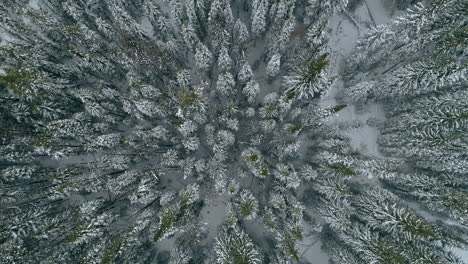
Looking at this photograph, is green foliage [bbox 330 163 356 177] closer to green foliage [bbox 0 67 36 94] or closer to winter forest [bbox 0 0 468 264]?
winter forest [bbox 0 0 468 264]

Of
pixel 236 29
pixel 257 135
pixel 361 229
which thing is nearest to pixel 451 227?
pixel 361 229

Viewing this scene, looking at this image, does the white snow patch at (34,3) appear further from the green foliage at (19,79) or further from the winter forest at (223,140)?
the green foliage at (19,79)

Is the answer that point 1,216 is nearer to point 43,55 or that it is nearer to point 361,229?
point 43,55

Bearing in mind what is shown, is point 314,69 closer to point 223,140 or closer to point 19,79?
point 223,140

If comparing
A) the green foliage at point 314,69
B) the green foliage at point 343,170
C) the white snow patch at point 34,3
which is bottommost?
the green foliage at point 343,170

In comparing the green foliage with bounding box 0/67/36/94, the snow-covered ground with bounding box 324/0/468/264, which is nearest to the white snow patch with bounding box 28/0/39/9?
the green foliage with bounding box 0/67/36/94

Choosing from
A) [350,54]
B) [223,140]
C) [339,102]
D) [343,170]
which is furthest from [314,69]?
[350,54]

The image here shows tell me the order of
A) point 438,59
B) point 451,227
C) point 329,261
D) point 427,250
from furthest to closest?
point 329,261, point 451,227, point 438,59, point 427,250

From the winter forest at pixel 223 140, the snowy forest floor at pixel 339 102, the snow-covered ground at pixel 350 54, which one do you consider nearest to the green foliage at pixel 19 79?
the winter forest at pixel 223 140
